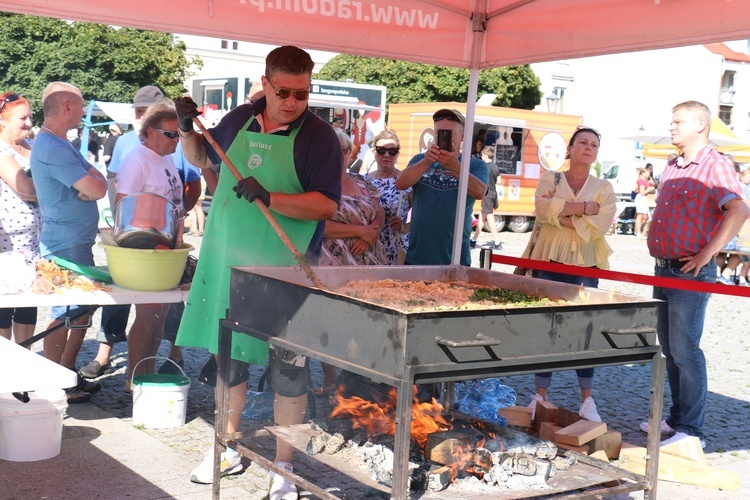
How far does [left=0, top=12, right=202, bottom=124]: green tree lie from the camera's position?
30297 mm

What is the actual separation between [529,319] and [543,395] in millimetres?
2766

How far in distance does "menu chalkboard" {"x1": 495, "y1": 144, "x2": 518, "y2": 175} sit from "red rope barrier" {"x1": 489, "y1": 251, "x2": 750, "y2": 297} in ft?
53.8

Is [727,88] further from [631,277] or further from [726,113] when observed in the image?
[631,277]

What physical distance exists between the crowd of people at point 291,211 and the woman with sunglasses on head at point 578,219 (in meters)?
0.01

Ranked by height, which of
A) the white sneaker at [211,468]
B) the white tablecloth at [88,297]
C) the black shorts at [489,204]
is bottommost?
the white sneaker at [211,468]

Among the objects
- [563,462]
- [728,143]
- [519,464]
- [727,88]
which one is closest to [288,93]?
[519,464]

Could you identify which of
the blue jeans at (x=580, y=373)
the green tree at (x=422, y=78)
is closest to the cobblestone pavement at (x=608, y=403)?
the blue jeans at (x=580, y=373)

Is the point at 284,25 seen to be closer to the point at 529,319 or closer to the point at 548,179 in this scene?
the point at 548,179

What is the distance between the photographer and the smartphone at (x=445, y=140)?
19.0 feet

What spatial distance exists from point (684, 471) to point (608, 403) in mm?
1748

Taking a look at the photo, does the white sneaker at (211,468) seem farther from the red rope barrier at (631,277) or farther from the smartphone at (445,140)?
the smartphone at (445,140)

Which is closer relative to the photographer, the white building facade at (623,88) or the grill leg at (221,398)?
the grill leg at (221,398)

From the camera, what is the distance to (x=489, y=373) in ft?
10.5

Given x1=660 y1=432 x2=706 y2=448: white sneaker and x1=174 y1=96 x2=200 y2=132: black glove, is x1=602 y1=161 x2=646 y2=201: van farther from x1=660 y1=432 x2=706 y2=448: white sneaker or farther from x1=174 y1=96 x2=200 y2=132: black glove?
x1=174 y1=96 x2=200 y2=132: black glove
